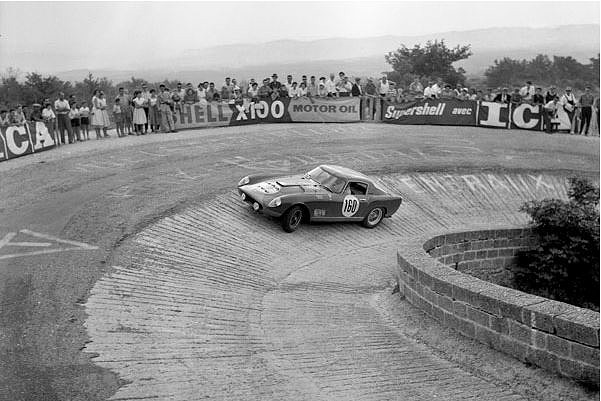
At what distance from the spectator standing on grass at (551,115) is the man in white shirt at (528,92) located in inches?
38.2

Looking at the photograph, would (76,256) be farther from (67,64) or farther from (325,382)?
(67,64)

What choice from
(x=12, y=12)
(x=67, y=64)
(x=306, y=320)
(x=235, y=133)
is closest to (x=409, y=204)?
(x=235, y=133)

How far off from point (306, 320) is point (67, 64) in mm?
74115

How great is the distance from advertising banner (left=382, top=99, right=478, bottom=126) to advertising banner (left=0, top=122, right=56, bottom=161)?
1521 centimetres

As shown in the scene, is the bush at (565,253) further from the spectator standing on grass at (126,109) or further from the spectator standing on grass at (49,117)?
the spectator standing on grass at (49,117)

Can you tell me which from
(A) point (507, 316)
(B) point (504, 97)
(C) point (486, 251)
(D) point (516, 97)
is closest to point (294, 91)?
(B) point (504, 97)

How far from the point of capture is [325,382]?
8773mm

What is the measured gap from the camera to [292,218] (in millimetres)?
17219

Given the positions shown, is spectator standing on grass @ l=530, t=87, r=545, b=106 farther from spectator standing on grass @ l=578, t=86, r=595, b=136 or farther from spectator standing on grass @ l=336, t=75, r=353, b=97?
spectator standing on grass @ l=336, t=75, r=353, b=97

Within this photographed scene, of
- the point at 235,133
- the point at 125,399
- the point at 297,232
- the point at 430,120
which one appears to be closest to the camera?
the point at 125,399

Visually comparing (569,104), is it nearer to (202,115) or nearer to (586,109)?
(586,109)

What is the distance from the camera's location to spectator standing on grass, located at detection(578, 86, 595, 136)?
98.1 ft

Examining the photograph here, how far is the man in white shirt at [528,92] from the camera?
31.2 m

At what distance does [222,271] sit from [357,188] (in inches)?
223
